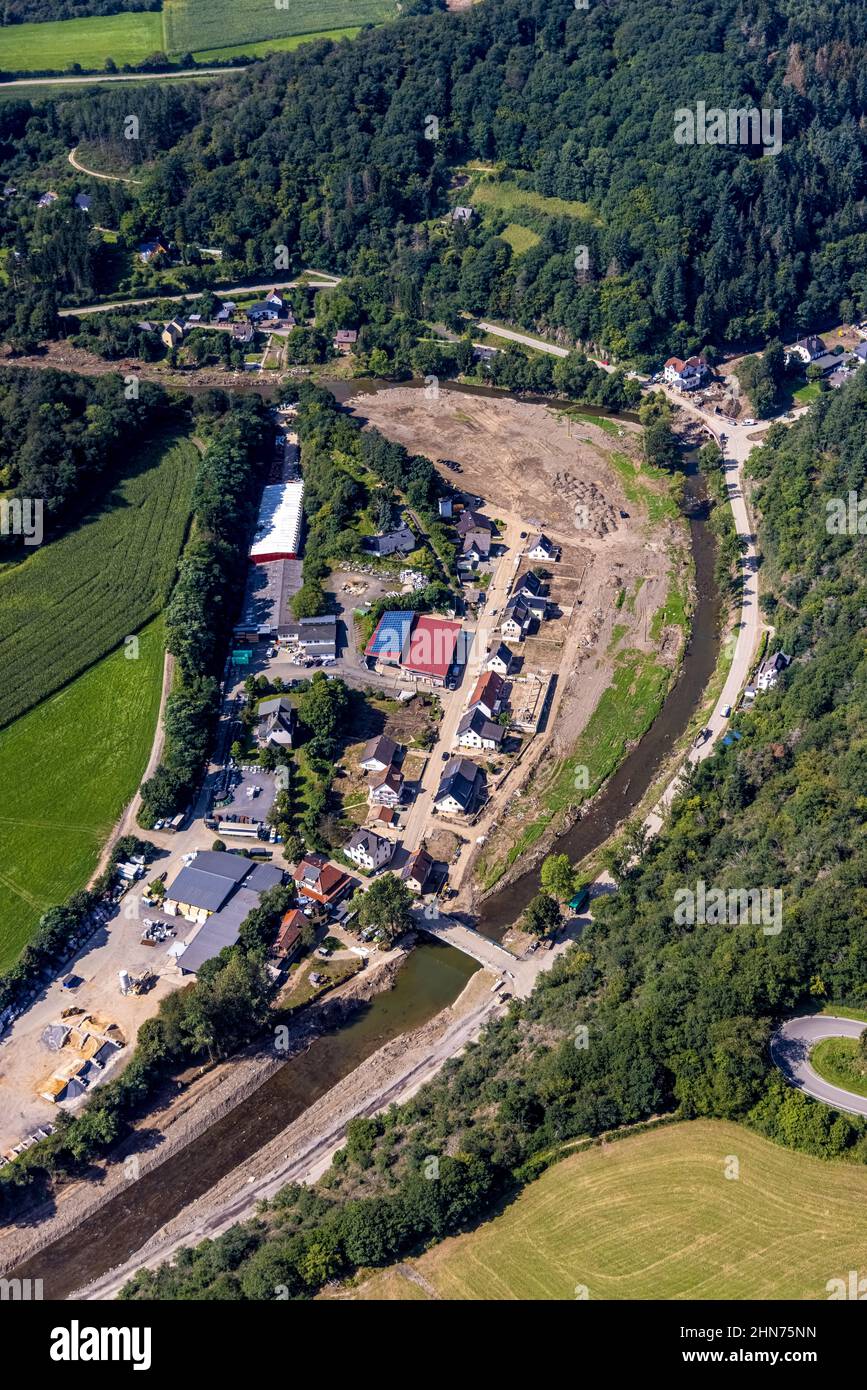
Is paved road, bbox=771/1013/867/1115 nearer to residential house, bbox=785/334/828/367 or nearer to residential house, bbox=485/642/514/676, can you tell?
residential house, bbox=485/642/514/676

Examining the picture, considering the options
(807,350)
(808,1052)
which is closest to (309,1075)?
(808,1052)

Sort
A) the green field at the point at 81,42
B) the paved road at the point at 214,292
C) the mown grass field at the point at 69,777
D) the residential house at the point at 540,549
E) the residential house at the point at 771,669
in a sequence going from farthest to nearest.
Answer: the green field at the point at 81,42
the paved road at the point at 214,292
the residential house at the point at 540,549
the residential house at the point at 771,669
the mown grass field at the point at 69,777

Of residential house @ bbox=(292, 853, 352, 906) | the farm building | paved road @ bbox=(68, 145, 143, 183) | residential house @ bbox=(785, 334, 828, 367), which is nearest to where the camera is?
residential house @ bbox=(292, 853, 352, 906)

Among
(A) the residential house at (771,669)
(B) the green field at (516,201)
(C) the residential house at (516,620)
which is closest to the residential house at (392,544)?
(C) the residential house at (516,620)

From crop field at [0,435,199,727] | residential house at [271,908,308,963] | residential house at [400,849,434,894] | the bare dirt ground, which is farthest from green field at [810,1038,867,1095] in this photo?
crop field at [0,435,199,727]

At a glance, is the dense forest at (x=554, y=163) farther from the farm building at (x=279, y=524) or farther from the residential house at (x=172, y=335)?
the farm building at (x=279, y=524)

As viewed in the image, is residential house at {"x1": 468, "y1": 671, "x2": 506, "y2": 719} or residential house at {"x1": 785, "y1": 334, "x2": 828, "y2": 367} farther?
residential house at {"x1": 785, "y1": 334, "x2": 828, "y2": 367}
